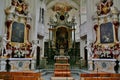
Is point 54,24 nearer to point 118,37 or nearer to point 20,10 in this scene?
point 20,10

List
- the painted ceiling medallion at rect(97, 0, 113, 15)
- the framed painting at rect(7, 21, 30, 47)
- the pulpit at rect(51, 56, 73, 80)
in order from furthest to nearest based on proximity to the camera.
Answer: the painted ceiling medallion at rect(97, 0, 113, 15)
the framed painting at rect(7, 21, 30, 47)
the pulpit at rect(51, 56, 73, 80)

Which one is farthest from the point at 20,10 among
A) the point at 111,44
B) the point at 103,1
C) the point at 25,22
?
the point at 111,44

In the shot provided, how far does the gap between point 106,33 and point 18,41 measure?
6.99 m

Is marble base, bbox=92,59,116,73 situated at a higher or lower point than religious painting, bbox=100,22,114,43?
lower

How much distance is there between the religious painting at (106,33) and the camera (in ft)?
39.9

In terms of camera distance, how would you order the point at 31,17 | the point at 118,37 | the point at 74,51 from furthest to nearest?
the point at 74,51 < the point at 31,17 < the point at 118,37

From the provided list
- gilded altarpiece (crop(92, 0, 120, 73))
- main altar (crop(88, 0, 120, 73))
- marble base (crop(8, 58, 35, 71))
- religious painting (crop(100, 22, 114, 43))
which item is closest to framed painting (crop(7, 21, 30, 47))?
marble base (crop(8, 58, 35, 71))

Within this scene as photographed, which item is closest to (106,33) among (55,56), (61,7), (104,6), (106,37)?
(106,37)

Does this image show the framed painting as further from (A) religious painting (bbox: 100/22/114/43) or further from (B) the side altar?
(A) religious painting (bbox: 100/22/114/43)

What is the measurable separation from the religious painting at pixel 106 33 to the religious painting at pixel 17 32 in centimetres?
643

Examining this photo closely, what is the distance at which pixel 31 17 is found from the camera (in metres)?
13.5

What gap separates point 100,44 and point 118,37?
4.91 feet

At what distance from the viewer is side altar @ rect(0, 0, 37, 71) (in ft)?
35.5

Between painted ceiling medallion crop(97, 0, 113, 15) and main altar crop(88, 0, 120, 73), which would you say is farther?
painted ceiling medallion crop(97, 0, 113, 15)
